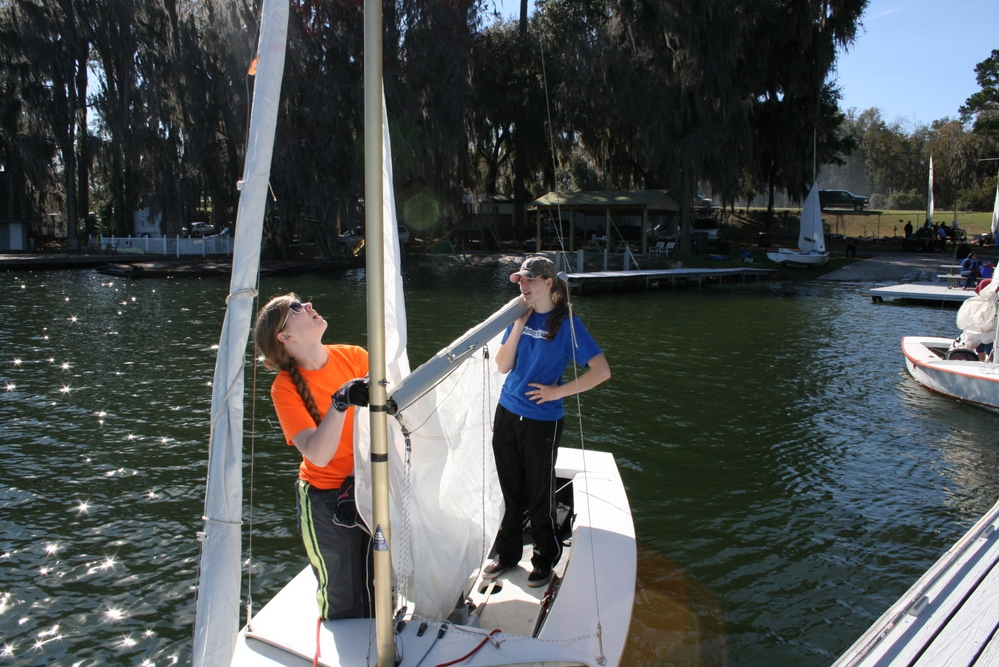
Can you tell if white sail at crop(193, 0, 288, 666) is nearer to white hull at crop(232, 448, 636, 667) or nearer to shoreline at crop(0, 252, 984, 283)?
white hull at crop(232, 448, 636, 667)

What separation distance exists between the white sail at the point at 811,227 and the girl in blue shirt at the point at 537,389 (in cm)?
3275

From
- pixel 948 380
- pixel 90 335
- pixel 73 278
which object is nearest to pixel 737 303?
pixel 948 380

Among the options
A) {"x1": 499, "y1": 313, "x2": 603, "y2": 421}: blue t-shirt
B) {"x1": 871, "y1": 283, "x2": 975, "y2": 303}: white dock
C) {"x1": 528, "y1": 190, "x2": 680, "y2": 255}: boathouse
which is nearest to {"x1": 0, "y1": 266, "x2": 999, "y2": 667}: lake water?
{"x1": 499, "y1": 313, "x2": 603, "y2": 421}: blue t-shirt

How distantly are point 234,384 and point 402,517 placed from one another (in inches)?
44.4

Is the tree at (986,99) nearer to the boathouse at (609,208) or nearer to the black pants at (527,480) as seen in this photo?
the boathouse at (609,208)

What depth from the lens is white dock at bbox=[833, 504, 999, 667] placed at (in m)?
3.47

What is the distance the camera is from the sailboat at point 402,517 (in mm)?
2217

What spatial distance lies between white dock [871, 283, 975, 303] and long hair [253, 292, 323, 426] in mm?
24444

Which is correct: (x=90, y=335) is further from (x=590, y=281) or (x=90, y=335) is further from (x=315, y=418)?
(x=590, y=281)

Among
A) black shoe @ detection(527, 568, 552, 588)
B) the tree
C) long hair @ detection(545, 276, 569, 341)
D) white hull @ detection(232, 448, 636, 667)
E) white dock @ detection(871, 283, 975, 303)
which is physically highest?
the tree

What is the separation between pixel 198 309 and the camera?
19.4 meters

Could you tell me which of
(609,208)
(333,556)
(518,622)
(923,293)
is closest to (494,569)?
(518,622)

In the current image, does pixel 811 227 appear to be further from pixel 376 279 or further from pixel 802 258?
pixel 376 279

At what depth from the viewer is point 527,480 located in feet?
13.0
